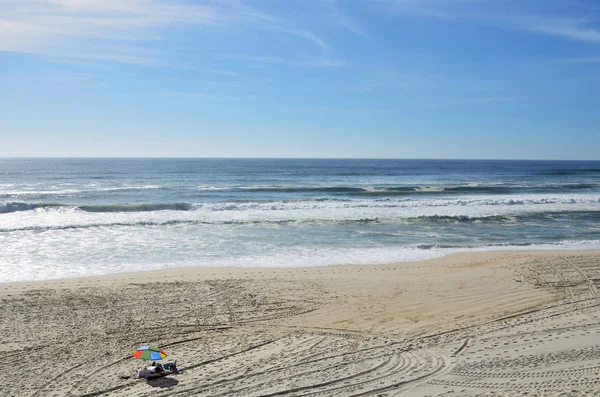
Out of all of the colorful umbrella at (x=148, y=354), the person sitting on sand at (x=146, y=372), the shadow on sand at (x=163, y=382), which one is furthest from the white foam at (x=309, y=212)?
the shadow on sand at (x=163, y=382)

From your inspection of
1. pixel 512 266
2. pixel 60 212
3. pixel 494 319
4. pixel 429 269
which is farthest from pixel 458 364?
pixel 60 212

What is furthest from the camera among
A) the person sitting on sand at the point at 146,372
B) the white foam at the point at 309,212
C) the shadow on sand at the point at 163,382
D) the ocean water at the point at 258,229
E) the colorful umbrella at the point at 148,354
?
the white foam at the point at 309,212

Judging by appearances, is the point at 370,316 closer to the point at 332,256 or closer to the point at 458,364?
the point at 458,364

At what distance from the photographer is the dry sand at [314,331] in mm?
6598

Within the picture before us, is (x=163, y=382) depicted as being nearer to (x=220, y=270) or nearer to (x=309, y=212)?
(x=220, y=270)

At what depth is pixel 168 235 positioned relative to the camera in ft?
63.0

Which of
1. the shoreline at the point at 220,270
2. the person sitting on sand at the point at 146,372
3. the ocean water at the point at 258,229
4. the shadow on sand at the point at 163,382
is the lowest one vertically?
A: the shadow on sand at the point at 163,382

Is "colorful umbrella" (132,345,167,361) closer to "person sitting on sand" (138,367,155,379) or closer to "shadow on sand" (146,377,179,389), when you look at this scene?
"person sitting on sand" (138,367,155,379)

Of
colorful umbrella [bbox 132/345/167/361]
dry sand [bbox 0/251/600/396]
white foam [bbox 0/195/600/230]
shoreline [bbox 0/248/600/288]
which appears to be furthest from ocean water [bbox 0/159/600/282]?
colorful umbrella [bbox 132/345/167/361]

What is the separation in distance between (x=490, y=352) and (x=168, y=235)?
14.6m

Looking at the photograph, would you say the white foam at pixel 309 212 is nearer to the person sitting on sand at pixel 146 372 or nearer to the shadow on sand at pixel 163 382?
the person sitting on sand at pixel 146 372

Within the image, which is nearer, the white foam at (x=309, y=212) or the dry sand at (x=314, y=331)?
the dry sand at (x=314, y=331)

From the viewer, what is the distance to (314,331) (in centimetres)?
880

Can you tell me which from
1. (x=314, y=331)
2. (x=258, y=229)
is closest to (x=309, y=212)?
(x=258, y=229)
